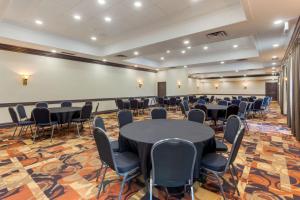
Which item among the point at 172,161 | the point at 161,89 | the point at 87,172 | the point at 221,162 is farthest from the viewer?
the point at 161,89

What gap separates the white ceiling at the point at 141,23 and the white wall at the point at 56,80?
1212mm

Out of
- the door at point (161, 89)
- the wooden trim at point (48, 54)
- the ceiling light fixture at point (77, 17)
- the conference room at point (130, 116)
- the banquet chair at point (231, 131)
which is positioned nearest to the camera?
the conference room at point (130, 116)

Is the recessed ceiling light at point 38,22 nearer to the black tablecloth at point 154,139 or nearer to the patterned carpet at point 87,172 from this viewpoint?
the patterned carpet at point 87,172

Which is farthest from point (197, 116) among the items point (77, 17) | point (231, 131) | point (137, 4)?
point (77, 17)

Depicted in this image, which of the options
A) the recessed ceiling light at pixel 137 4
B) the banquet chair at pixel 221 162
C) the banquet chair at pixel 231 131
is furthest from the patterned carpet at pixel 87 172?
the recessed ceiling light at pixel 137 4

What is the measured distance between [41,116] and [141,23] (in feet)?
13.7

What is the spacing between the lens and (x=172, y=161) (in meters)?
1.75

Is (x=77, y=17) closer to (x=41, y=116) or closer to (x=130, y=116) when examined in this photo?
(x=41, y=116)

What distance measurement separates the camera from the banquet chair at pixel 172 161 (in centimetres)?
171

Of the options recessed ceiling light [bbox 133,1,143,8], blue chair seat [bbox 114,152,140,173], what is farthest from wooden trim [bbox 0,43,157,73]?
blue chair seat [bbox 114,152,140,173]

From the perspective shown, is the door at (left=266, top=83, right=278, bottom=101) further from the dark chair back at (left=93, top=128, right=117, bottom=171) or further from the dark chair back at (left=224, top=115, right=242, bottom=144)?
the dark chair back at (left=93, top=128, right=117, bottom=171)

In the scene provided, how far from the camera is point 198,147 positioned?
2.10 metres

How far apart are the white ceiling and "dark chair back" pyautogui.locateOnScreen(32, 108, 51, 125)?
2.56 metres

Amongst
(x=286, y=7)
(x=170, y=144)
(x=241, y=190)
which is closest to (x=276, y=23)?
(x=286, y=7)
